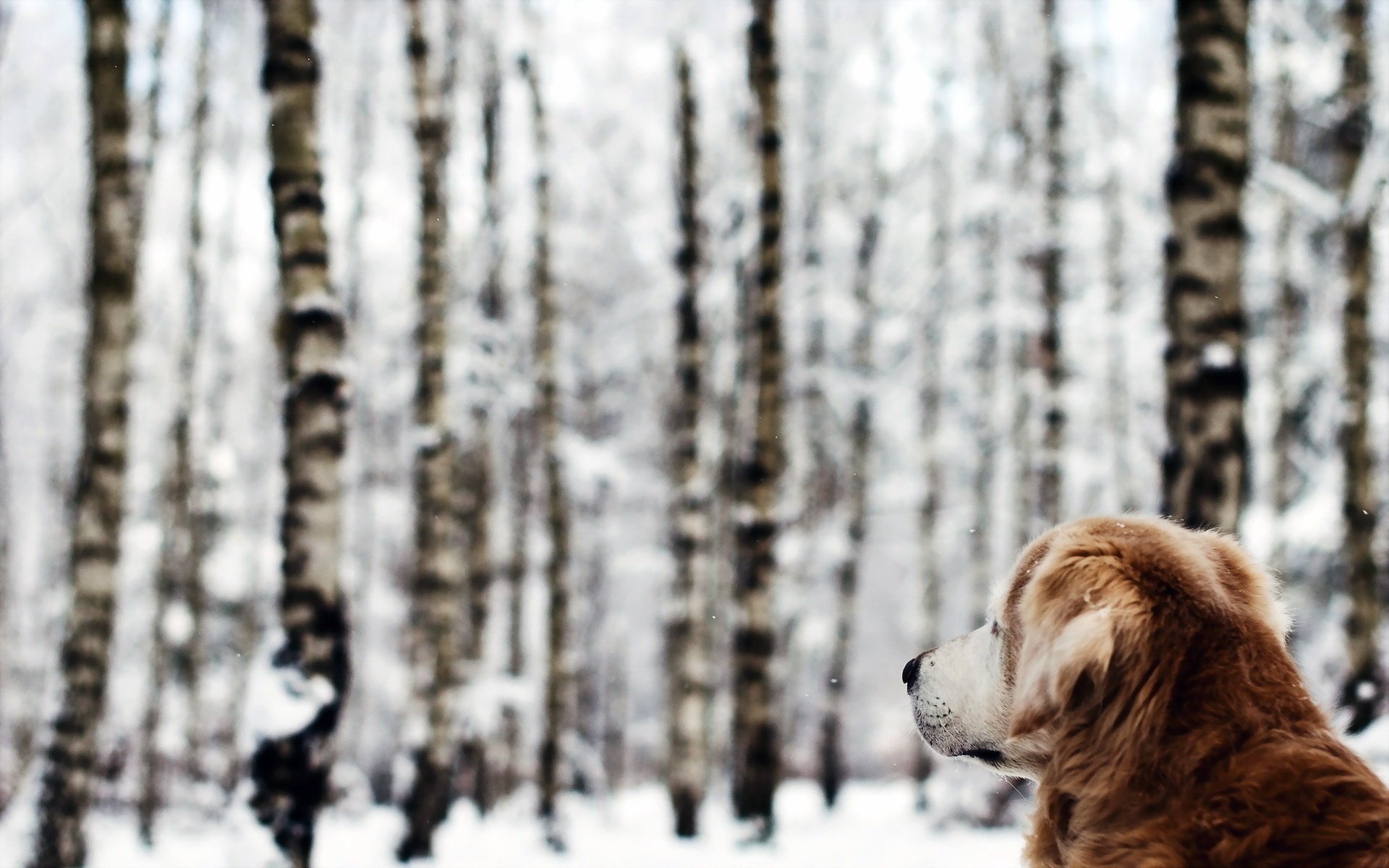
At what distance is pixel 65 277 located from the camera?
890 inches

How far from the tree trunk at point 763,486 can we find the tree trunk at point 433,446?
284cm

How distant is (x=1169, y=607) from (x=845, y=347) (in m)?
19.3

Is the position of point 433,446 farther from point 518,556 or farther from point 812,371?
point 812,371

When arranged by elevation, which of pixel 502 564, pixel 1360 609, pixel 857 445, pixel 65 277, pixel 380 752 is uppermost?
pixel 65 277

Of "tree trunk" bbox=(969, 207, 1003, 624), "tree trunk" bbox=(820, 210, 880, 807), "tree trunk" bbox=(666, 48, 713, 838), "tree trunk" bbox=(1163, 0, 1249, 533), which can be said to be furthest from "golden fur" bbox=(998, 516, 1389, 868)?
"tree trunk" bbox=(969, 207, 1003, 624)

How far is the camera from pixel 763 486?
9812 millimetres

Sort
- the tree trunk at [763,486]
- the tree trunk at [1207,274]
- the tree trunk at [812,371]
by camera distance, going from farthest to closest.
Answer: the tree trunk at [812,371] < the tree trunk at [763,486] < the tree trunk at [1207,274]

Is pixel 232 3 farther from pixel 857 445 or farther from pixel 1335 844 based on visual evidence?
pixel 1335 844

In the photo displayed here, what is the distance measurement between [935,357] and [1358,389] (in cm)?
814

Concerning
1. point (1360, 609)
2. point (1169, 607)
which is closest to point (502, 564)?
point (1360, 609)

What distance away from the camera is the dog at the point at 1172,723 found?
1.97 metres

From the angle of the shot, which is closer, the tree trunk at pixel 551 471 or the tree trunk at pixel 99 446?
the tree trunk at pixel 99 446

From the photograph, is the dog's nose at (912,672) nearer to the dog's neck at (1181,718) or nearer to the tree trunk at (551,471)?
the dog's neck at (1181,718)

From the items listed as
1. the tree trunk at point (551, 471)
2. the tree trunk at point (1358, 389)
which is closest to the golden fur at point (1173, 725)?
the tree trunk at point (1358, 389)
